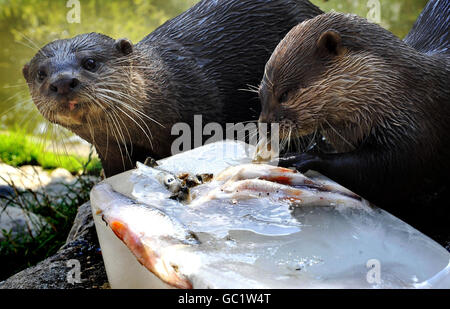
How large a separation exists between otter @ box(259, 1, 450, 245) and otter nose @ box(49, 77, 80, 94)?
2.48 ft

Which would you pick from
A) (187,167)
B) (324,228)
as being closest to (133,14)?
(187,167)

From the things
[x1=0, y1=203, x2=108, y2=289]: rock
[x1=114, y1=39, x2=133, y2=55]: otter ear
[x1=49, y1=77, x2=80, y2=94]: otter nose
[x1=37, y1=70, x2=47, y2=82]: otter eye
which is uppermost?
[x1=114, y1=39, x2=133, y2=55]: otter ear

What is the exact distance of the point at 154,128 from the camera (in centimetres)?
269

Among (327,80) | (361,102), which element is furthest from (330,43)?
(361,102)

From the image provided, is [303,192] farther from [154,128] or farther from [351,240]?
[154,128]

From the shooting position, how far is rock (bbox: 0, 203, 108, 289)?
195 cm

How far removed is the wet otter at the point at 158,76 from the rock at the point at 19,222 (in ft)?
2.71

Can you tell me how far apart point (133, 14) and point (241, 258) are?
6742 millimetres

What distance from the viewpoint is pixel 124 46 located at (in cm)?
262

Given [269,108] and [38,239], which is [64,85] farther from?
[38,239]

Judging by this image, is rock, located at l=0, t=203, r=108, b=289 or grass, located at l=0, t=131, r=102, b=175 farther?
grass, located at l=0, t=131, r=102, b=175

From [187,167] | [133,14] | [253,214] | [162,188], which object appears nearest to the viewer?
[253,214]

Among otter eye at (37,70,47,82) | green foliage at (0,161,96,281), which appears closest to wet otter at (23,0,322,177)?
otter eye at (37,70,47,82)

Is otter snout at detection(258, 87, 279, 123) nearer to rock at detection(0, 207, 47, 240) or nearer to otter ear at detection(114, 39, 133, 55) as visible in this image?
otter ear at detection(114, 39, 133, 55)
